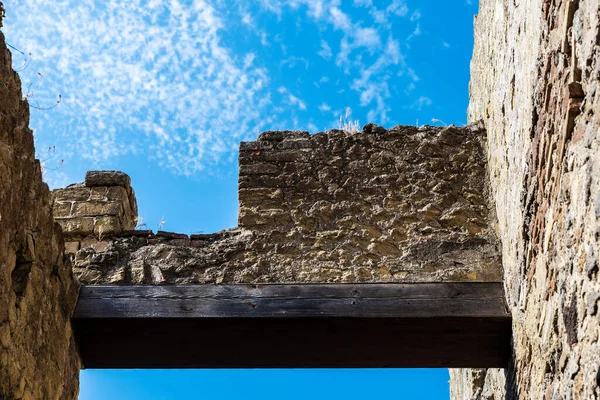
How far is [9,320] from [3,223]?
380 mm

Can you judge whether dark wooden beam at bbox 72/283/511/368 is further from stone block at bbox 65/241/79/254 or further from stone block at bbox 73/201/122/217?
stone block at bbox 73/201/122/217

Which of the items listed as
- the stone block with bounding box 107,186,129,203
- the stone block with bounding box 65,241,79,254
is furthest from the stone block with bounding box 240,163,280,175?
the stone block with bounding box 65,241,79,254

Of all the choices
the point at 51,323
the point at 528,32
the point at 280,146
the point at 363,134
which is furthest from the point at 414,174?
the point at 51,323

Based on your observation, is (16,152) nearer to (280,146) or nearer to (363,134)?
(280,146)

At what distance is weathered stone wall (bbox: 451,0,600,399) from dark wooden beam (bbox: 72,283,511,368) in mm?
211

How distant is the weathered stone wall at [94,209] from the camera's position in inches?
178

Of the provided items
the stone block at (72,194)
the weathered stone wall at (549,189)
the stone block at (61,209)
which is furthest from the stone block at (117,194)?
the weathered stone wall at (549,189)

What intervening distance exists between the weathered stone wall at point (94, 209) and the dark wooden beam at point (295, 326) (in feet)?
1.79

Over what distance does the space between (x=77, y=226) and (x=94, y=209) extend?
0.14m

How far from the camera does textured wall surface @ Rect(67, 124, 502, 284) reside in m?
4.22

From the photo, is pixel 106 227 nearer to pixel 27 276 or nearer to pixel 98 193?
pixel 98 193

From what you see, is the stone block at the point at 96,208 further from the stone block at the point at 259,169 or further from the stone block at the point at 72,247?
the stone block at the point at 259,169

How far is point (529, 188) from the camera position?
131 inches

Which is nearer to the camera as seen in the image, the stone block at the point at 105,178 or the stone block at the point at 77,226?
the stone block at the point at 77,226
